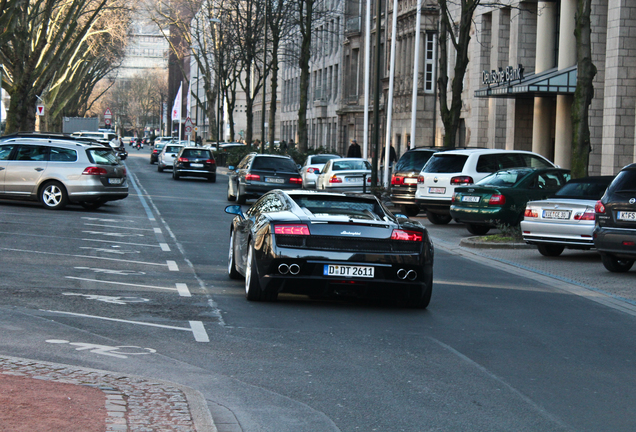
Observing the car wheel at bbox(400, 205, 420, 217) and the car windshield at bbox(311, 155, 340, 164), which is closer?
the car wheel at bbox(400, 205, 420, 217)

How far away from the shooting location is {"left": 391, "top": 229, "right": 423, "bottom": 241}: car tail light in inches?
395

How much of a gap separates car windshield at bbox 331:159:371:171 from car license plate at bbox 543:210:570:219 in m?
16.5

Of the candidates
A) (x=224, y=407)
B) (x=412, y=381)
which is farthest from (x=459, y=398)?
(x=224, y=407)

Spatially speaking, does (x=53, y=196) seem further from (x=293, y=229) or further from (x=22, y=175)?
(x=293, y=229)

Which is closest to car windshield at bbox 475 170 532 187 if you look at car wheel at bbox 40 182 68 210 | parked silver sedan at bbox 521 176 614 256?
parked silver sedan at bbox 521 176 614 256

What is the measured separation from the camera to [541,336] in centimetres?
913

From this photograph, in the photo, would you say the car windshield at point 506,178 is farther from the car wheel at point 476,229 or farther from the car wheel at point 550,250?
the car wheel at point 550,250

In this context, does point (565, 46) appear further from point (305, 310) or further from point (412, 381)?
point (412, 381)

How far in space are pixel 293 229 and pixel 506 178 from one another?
11.0 meters

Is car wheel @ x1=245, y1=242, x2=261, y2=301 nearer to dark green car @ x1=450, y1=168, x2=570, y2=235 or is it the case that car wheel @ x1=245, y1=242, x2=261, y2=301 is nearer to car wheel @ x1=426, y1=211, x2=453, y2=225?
dark green car @ x1=450, y1=168, x2=570, y2=235

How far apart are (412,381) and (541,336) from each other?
2.58 m

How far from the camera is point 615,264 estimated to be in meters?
14.9

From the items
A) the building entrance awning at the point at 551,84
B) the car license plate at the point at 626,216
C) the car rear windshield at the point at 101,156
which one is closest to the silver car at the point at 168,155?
the building entrance awning at the point at 551,84

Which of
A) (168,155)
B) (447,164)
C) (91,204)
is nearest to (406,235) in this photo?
(447,164)
